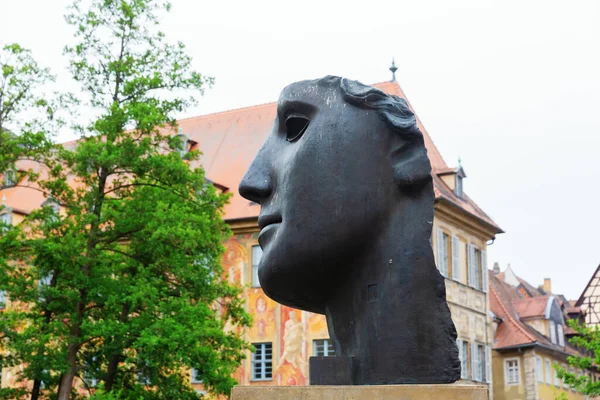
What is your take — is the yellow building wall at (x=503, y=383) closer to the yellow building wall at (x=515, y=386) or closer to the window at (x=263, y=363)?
the yellow building wall at (x=515, y=386)

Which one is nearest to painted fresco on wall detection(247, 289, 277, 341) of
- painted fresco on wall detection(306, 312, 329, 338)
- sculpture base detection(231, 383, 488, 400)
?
painted fresco on wall detection(306, 312, 329, 338)

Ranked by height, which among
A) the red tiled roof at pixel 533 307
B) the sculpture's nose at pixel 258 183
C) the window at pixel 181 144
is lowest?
the sculpture's nose at pixel 258 183

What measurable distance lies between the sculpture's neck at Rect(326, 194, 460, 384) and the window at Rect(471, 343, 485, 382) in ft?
80.4

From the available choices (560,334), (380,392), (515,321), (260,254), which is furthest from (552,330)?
(380,392)

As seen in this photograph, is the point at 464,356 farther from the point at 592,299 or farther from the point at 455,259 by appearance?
the point at 592,299

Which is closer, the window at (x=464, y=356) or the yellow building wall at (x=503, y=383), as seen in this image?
the window at (x=464, y=356)

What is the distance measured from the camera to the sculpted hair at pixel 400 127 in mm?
5000

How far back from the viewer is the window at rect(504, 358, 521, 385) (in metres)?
36.3

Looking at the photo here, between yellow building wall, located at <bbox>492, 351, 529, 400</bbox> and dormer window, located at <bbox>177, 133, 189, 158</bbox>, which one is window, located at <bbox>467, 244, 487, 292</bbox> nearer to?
yellow building wall, located at <bbox>492, 351, 529, 400</bbox>

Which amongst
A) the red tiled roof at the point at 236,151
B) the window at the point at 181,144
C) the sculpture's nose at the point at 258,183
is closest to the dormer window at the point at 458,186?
the red tiled roof at the point at 236,151

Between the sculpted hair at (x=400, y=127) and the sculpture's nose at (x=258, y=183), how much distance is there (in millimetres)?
647

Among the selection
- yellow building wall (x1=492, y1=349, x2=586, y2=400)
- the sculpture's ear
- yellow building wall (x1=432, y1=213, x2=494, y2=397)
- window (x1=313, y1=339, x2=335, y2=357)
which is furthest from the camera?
yellow building wall (x1=492, y1=349, x2=586, y2=400)

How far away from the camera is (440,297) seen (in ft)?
16.2

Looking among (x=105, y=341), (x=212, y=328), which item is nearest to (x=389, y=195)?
(x=212, y=328)
